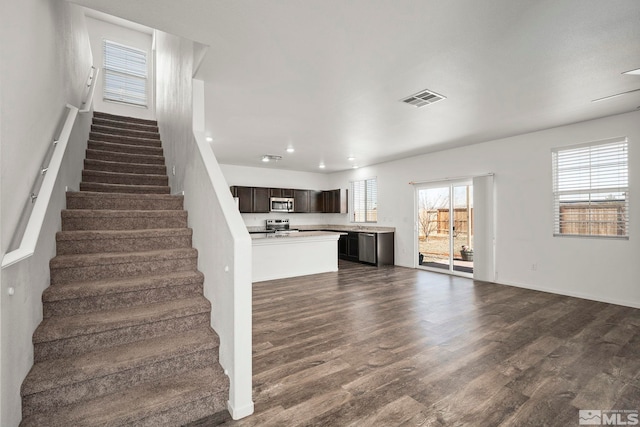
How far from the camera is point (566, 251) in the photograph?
15.7ft

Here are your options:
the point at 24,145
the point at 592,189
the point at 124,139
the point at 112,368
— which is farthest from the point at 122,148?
the point at 592,189

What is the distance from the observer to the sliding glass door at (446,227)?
634cm

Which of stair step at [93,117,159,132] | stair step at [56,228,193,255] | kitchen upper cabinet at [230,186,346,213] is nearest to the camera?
stair step at [56,228,193,255]

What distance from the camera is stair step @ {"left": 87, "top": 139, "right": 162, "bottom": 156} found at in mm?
4156

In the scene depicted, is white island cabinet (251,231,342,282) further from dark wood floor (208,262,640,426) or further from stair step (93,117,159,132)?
stair step (93,117,159,132)

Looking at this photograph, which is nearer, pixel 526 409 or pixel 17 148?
pixel 17 148

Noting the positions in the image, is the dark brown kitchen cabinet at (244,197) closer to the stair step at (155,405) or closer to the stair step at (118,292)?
the stair step at (118,292)

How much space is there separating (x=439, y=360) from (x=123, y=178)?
4.16 m

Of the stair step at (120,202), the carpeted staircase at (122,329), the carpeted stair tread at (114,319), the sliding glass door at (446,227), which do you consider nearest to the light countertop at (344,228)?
the sliding glass door at (446,227)

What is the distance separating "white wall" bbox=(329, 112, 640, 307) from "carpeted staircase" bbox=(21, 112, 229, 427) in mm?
5402

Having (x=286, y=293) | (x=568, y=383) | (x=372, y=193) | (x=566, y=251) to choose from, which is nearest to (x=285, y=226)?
(x=372, y=193)

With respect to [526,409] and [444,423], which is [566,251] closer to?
[526,409]

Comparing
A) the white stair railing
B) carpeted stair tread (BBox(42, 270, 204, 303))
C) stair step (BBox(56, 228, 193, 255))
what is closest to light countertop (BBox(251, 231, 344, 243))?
stair step (BBox(56, 228, 193, 255))

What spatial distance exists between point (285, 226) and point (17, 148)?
737cm
